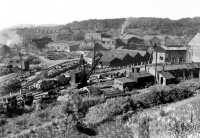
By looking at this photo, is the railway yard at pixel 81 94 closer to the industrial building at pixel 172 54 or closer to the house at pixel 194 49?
the industrial building at pixel 172 54

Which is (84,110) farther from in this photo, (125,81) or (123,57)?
(123,57)

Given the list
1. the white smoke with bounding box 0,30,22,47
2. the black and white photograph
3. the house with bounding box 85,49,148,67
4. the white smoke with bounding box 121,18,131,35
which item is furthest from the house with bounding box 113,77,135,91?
the white smoke with bounding box 121,18,131,35

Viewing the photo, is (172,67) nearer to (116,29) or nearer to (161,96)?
(161,96)

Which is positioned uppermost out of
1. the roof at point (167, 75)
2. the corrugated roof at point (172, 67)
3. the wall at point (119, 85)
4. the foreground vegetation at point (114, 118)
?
the corrugated roof at point (172, 67)

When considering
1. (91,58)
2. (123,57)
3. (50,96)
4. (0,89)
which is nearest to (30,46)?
(91,58)

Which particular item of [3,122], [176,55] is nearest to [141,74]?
[176,55]

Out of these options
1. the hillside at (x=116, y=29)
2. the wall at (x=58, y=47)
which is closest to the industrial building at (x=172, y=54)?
the wall at (x=58, y=47)
